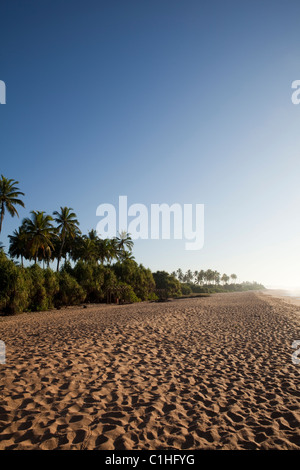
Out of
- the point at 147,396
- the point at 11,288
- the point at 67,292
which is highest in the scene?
the point at 11,288

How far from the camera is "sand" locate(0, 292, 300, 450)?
4.09 metres

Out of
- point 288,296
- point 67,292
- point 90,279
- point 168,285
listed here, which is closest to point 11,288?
point 67,292

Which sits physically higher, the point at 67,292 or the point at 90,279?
the point at 90,279

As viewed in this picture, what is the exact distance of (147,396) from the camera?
5.58 meters

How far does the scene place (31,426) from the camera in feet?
14.2

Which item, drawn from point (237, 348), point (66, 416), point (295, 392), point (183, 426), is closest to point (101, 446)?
point (66, 416)

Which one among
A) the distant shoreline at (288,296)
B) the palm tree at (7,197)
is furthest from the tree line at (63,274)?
the distant shoreline at (288,296)

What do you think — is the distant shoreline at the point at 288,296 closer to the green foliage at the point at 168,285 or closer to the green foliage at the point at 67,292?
the green foliage at the point at 168,285

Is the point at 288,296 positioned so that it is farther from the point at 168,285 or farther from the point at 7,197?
the point at 7,197

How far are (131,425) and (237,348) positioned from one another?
6716 mm

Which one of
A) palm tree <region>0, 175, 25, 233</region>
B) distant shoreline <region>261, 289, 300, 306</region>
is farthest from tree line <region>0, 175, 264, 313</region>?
distant shoreline <region>261, 289, 300, 306</region>

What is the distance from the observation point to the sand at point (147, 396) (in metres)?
4.09
